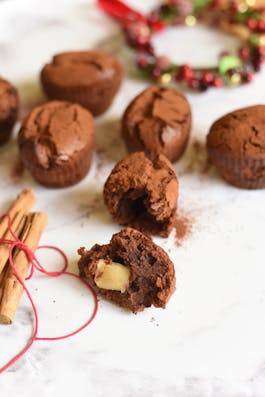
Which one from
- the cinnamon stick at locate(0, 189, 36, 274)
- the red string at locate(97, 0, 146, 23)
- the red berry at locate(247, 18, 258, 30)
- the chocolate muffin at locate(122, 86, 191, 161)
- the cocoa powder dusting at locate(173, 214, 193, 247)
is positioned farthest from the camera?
the red string at locate(97, 0, 146, 23)

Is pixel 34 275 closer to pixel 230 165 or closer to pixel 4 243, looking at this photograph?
pixel 4 243

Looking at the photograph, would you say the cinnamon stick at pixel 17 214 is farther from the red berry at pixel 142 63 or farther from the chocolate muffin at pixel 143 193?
the red berry at pixel 142 63

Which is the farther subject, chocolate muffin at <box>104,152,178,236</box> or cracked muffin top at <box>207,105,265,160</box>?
cracked muffin top at <box>207,105,265,160</box>

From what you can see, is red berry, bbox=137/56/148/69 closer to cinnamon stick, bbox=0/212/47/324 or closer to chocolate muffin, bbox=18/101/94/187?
chocolate muffin, bbox=18/101/94/187

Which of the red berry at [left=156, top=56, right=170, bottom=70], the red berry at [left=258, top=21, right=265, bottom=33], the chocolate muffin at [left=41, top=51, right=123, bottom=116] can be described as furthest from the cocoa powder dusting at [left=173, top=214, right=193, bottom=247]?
the red berry at [left=258, top=21, right=265, bottom=33]

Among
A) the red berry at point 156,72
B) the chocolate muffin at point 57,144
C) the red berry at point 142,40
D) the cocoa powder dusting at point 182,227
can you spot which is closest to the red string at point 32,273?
the chocolate muffin at point 57,144

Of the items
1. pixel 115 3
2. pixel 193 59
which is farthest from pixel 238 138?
pixel 115 3
